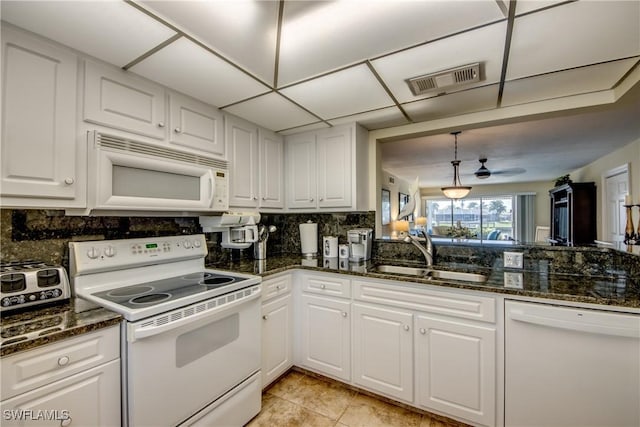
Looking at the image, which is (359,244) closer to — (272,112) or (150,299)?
(272,112)

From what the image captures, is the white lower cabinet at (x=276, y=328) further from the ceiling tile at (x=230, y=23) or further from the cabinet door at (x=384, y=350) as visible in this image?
the ceiling tile at (x=230, y=23)

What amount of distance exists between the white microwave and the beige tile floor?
1.39 m

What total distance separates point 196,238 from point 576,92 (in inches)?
110

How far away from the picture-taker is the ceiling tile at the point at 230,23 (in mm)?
1104

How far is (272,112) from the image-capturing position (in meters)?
2.20

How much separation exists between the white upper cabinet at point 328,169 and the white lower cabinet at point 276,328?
792 mm

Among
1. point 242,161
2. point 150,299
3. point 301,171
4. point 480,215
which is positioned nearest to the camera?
point 150,299

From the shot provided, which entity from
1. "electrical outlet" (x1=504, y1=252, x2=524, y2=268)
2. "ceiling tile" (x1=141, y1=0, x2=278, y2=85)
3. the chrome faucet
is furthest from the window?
"ceiling tile" (x1=141, y1=0, x2=278, y2=85)

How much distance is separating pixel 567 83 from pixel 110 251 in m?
2.90

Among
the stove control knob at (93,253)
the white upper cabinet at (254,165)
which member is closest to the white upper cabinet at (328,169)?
the white upper cabinet at (254,165)

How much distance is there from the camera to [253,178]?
2426mm

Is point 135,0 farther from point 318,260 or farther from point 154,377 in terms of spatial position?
point 318,260

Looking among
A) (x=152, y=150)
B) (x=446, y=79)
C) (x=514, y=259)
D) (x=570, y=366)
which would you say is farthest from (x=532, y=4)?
(x=152, y=150)

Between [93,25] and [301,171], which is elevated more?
[93,25]
